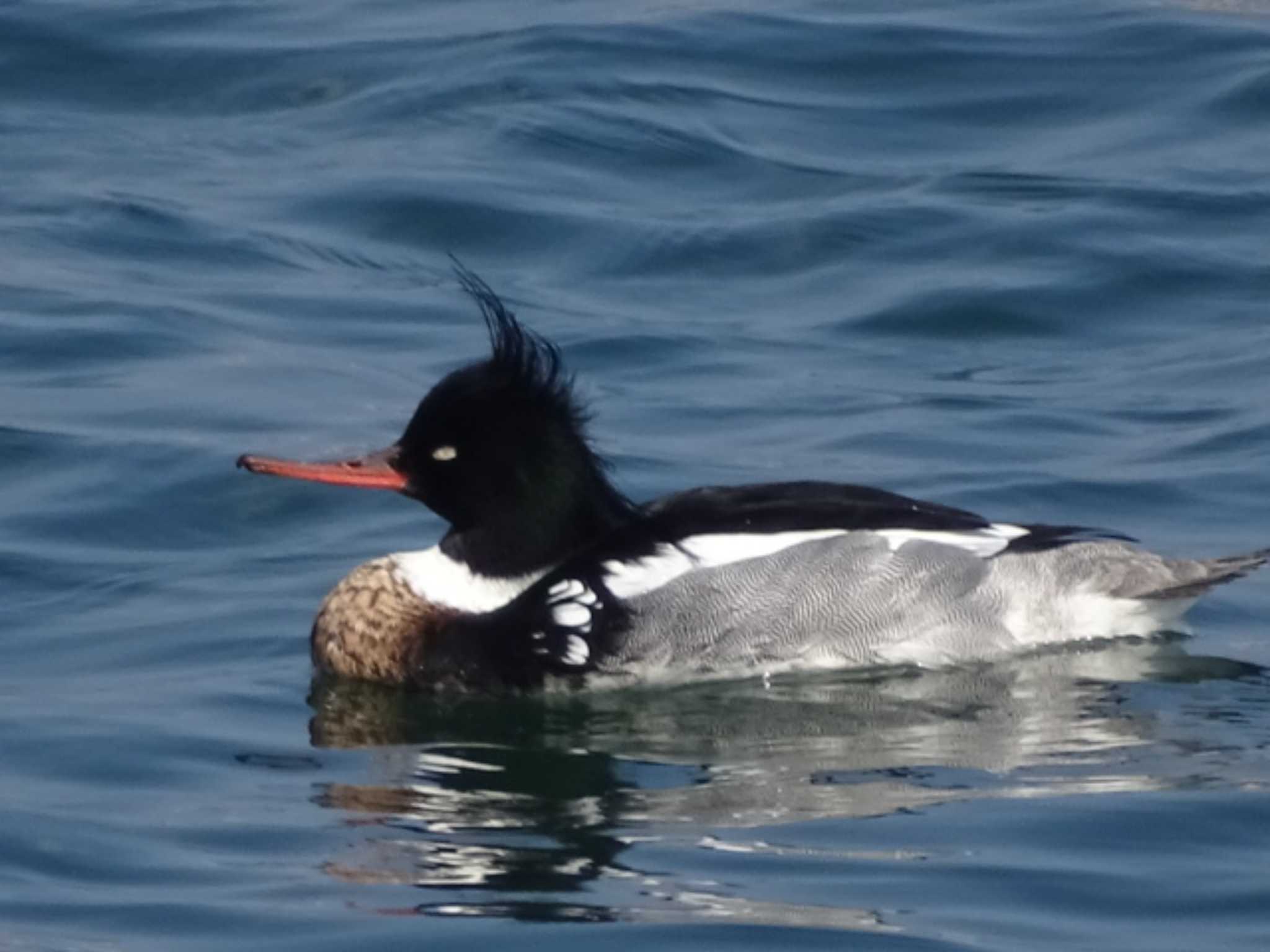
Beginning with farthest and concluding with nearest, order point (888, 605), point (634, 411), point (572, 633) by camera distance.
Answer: point (634, 411) → point (888, 605) → point (572, 633)

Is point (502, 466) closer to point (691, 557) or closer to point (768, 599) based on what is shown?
point (691, 557)

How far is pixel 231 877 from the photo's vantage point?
6898 millimetres

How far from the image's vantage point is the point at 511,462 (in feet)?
29.5

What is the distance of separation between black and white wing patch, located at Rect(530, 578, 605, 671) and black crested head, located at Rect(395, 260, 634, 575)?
0.27 m

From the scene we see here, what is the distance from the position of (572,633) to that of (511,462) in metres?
0.62

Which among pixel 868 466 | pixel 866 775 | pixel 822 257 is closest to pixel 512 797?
pixel 866 775

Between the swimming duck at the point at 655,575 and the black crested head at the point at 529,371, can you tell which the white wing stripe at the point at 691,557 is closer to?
the swimming duck at the point at 655,575

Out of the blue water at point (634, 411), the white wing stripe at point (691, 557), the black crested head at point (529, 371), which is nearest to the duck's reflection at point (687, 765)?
the blue water at point (634, 411)

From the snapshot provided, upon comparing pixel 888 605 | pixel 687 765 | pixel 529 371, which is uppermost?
pixel 529 371

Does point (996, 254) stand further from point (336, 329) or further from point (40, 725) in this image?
Answer: point (40, 725)

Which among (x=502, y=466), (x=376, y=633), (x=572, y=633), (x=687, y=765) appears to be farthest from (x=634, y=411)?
(x=687, y=765)

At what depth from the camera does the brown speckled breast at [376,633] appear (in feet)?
29.5

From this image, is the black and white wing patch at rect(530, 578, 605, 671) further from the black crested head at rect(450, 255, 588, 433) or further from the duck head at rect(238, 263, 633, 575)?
the black crested head at rect(450, 255, 588, 433)

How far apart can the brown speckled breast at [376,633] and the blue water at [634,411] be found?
4.3 inches
